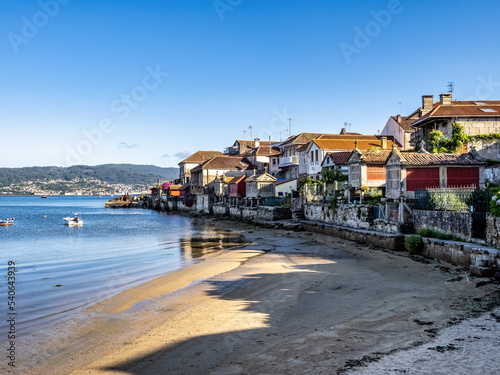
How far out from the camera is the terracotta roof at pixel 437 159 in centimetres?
2612

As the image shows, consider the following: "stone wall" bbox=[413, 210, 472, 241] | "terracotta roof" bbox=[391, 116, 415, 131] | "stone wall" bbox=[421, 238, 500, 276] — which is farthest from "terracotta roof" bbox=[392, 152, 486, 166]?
"terracotta roof" bbox=[391, 116, 415, 131]

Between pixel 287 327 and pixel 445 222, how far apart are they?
12.4 metres

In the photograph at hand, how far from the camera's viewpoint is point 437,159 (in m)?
26.6

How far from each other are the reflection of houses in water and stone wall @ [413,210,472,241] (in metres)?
12.4

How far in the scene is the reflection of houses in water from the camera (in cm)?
2797

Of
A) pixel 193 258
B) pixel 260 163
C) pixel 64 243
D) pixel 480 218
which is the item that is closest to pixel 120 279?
pixel 193 258

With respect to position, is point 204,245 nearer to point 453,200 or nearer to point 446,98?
point 453,200

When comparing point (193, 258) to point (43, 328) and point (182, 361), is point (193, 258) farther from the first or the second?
point (182, 361)

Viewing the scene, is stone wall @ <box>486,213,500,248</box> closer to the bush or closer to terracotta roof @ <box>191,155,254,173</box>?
the bush

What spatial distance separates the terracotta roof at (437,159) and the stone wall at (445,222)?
13.9 feet

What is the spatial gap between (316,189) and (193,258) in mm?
17092

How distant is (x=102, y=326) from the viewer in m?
12.0

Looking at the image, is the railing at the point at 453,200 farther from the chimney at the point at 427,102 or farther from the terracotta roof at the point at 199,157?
the terracotta roof at the point at 199,157

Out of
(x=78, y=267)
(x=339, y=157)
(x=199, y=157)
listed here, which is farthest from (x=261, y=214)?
(x=199, y=157)
